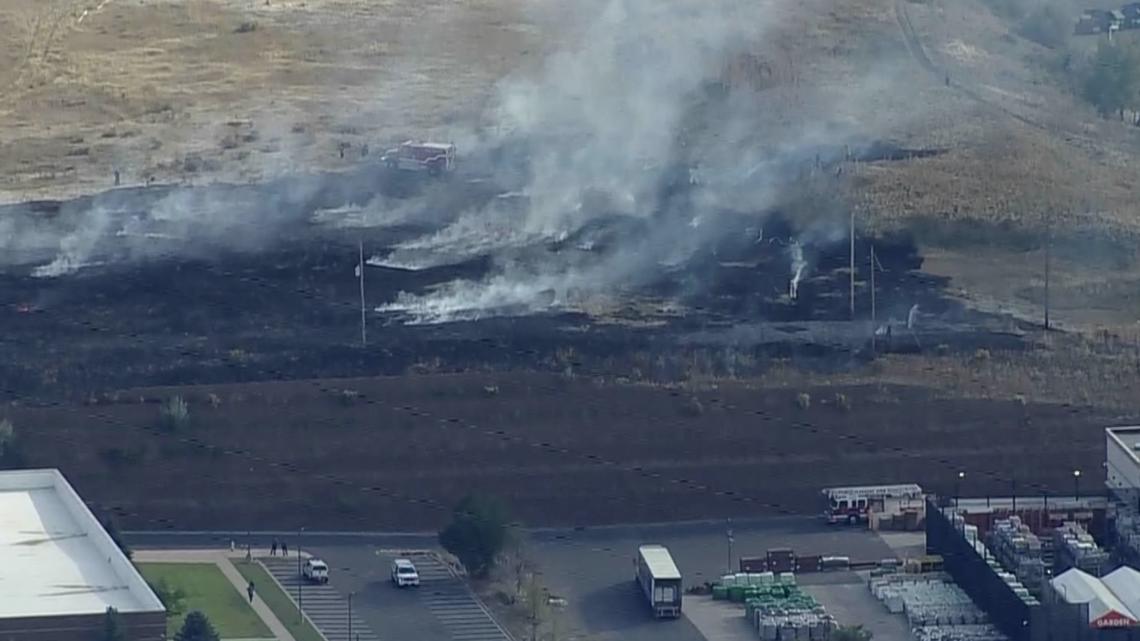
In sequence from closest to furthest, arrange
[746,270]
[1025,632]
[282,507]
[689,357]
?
[1025,632]
[282,507]
[689,357]
[746,270]

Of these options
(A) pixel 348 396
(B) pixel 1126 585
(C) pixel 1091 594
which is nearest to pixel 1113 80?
(A) pixel 348 396

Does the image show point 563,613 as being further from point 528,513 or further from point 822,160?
point 822,160

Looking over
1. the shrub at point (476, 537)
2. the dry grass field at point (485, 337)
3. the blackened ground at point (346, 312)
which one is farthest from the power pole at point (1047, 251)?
the shrub at point (476, 537)

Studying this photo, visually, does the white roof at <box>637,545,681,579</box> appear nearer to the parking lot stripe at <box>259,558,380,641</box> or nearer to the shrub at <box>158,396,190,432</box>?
the parking lot stripe at <box>259,558,380,641</box>

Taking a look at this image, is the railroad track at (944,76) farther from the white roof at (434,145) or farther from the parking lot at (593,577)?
the parking lot at (593,577)

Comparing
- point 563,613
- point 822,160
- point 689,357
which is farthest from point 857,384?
point 822,160

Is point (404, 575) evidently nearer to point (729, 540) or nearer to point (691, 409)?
point (729, 540)
